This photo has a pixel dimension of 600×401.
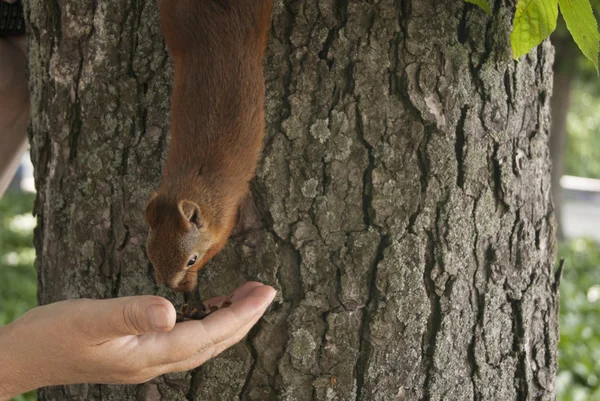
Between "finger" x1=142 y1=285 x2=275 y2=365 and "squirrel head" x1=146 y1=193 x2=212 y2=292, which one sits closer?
"finger" x1=142 y1=285 x2=275 y2=365

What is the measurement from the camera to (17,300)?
5.68m

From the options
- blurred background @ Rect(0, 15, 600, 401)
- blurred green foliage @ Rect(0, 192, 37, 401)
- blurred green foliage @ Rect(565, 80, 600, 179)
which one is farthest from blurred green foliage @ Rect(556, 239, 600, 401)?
blurred green foliage @ Rect(565, 80, 600, 179)

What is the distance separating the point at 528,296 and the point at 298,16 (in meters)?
0.94

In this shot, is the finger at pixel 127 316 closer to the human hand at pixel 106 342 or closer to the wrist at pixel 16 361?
the human hand at pixel 106 342

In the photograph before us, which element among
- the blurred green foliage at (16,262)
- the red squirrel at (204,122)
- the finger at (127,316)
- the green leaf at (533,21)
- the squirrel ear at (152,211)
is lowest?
the blurred green foliage at (16,262)

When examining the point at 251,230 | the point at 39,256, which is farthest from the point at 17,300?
the point at 251,230

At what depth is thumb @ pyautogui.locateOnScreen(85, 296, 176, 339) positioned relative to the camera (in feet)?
4.10

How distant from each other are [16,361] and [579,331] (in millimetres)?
Answer: 4285

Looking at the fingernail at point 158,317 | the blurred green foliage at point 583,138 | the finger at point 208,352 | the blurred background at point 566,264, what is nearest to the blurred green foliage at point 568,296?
the blurred background at point 566,264

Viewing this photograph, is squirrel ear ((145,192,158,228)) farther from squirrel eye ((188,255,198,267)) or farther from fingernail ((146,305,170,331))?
fingernail ((146,305,170,331))

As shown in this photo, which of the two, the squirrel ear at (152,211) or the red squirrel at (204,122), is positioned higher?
the red squirrel at (204,122)

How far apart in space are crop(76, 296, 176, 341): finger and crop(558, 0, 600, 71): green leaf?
Result: 0.97 meters

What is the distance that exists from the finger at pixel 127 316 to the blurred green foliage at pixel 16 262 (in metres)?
2.60

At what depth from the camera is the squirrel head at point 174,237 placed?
1488mm
